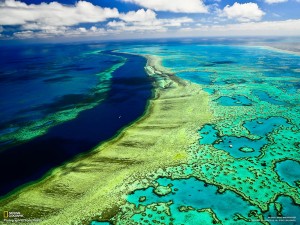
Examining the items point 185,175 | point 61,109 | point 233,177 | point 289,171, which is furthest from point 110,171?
point 61,109

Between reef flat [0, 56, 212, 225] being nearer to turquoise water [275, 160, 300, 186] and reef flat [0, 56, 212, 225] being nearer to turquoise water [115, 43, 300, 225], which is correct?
turquoise water [115, 43, 300, 225]

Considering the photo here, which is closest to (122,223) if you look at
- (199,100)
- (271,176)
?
(271,176)

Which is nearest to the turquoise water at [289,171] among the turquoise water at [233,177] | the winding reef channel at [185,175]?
the turquoise water at [233,177]

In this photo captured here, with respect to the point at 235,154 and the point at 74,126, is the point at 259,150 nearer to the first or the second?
the point at 235,154

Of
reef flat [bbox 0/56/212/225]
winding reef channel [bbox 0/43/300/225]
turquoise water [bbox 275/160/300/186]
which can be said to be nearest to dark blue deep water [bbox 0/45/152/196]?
reef flat [bbox 0/56/212/225]

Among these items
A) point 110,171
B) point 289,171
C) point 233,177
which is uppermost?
point 289,171

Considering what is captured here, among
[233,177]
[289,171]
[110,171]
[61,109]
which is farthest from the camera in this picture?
[61,109]

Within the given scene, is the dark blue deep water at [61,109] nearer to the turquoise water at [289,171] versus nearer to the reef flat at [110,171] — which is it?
the reef flat at [110,171]

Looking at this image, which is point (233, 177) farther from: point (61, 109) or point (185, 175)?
point (61, 109)
